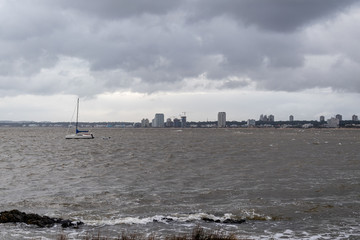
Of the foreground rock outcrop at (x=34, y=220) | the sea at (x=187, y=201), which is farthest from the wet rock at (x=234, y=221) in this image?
the foreground rock outcrop at (x=34, y=220)

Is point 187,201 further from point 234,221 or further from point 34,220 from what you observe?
point 34,220

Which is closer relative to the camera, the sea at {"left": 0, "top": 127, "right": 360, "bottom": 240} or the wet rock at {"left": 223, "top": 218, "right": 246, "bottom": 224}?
the sea at {"left": 0, "top": 127, "right": 360, "bottom": 240}

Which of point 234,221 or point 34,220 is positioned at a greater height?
point 34,220

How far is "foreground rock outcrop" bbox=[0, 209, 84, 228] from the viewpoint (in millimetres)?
18047

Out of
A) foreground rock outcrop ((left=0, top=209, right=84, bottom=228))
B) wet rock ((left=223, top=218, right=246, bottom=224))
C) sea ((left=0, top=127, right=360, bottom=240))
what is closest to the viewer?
sea ((left=0, top=127, right=360, bottom=240))

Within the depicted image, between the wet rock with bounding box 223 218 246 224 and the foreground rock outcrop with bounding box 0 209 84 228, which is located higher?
the foreground rock outcrop with bounding box 0 209 84 228

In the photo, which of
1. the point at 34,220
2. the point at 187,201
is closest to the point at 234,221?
the point at 187,201

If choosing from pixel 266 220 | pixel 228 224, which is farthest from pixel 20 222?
pixel 266 220

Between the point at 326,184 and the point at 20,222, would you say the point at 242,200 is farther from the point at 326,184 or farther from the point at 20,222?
the point at 20,222

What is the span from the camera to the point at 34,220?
18312 millimetres

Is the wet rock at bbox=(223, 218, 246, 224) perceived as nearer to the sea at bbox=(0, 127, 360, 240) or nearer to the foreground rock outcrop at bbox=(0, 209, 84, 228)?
the sea at bbox=(0, 127, 360, 240)

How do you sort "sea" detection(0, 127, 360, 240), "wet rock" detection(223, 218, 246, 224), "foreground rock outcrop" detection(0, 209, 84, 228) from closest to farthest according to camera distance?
"sea" detection(0, 127, 360, 240) → "foreground rock outcrop" detection(0, 209, 84, 228) → "wet rock" detection(223, 218, 246, 224)

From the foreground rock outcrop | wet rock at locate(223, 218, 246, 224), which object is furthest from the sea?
the foreground rock outcrop

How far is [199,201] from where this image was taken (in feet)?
80.5
